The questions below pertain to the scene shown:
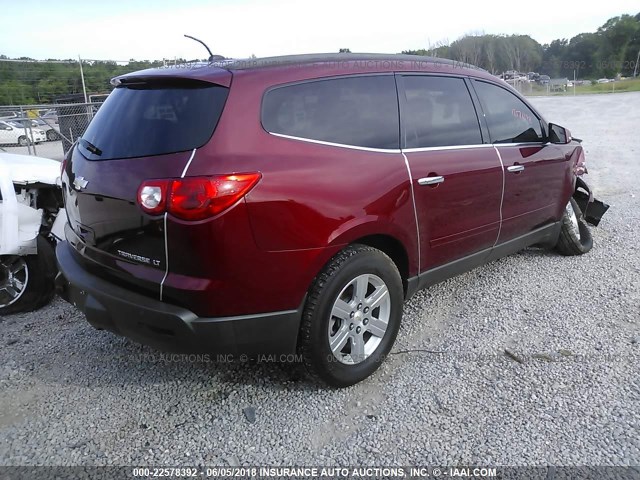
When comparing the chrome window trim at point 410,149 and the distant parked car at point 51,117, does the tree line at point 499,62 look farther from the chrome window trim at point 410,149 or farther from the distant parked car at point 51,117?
the chrome window trim at point 410,149

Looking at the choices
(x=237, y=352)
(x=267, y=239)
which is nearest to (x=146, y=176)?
(x=267, y=239)

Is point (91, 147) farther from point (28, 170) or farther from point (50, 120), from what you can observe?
point (50, 120)

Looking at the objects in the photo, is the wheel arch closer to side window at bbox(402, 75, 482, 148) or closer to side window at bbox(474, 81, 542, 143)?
side window at bbox(402, 75, 482, 148)

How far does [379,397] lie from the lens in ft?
9.55

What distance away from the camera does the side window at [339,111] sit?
2.62m

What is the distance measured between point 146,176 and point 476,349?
2.31 m

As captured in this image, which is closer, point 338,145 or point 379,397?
point 338,145

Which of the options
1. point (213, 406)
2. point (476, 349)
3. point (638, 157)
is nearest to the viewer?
point (213, 406)

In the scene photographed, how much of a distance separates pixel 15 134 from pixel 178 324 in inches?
586

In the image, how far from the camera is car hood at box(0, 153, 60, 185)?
13.6 feet

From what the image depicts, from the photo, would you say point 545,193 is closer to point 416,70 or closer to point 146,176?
point 416,70

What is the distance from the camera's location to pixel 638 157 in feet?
36.5

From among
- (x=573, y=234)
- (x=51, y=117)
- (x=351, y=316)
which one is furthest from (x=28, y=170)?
(x=51, y=117)

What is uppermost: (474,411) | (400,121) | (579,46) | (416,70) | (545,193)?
(579,46)
